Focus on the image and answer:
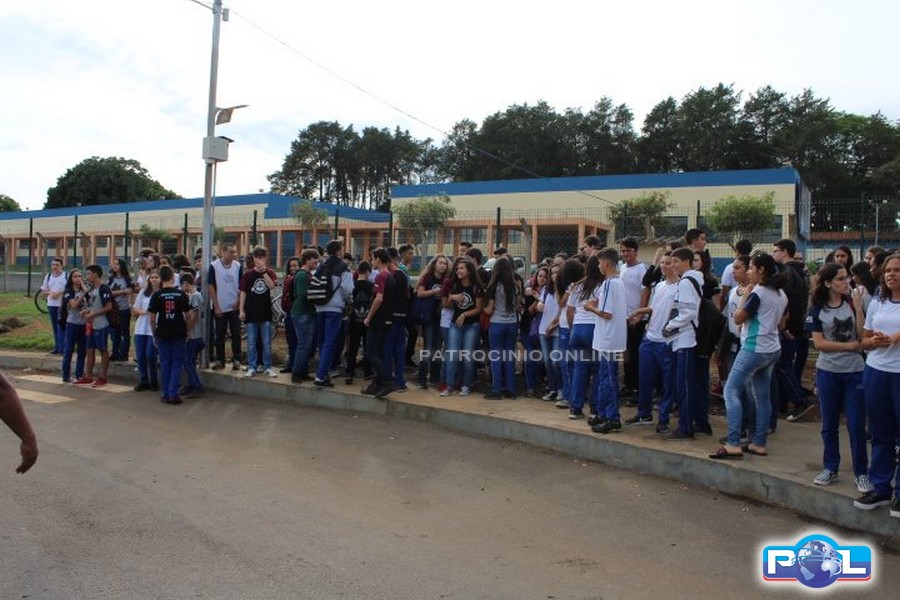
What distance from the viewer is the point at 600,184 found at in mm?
51531

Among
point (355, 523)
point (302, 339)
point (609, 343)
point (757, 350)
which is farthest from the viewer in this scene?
point (302, 339)

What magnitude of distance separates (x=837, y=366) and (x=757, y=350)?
649 mm

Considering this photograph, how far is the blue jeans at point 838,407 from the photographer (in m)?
5.07

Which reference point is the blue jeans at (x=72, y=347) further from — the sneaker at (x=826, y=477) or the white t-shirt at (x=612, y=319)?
the sneaker at (x=826, y=477)

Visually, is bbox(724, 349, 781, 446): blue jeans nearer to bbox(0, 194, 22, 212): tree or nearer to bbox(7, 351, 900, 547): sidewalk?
bbox(7, 351, 900, 547): sidewalk

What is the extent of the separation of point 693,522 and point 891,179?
203 ft

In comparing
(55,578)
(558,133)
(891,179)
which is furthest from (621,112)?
(55,578)

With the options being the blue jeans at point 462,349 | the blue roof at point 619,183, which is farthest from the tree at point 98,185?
the blue jeans at point 462,349

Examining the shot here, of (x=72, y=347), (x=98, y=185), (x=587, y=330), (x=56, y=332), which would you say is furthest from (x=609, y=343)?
(x=98, y=185)

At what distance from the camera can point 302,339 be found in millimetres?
9508

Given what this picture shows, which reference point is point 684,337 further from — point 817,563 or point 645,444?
point 817,563

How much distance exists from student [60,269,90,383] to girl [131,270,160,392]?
119cm

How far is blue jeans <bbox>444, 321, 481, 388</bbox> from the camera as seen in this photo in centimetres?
853

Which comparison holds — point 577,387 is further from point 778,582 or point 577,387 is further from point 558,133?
point 558,133
